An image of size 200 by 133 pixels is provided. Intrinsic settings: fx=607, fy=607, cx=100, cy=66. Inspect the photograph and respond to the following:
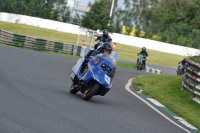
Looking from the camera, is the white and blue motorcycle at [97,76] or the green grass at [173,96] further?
the green grass at [173,96]

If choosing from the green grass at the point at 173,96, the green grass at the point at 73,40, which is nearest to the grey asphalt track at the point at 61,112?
the green grass at the point at 173,96

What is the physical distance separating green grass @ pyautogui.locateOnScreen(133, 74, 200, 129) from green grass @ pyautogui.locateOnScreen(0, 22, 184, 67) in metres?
32.8

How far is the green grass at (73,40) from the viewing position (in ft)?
184

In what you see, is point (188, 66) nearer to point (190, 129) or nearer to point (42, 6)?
point (190, 129)

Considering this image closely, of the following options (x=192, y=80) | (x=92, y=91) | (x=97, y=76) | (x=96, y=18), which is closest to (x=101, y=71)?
(x=97, y=76)

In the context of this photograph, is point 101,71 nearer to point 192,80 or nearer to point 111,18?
point 192,80

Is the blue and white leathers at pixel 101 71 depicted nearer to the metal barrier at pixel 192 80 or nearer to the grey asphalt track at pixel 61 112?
the grey asphalt track at pixel 61 112

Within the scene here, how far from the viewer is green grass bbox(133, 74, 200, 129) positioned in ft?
45.9

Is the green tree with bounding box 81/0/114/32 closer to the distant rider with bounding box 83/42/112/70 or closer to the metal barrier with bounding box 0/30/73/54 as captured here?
the metal barrier with bounding box 0/30/73/54

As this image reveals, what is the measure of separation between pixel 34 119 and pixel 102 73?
4499mm

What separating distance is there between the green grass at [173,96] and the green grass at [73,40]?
32.8 m

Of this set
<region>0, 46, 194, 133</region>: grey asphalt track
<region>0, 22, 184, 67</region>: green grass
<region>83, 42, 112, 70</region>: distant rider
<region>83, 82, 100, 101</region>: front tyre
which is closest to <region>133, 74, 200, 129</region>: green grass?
<region>0, 46, 194, 133</region>: grey asphalt track

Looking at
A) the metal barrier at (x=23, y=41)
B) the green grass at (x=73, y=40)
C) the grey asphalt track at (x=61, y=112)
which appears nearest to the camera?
the grey asphalt track at (x=61, y=112)

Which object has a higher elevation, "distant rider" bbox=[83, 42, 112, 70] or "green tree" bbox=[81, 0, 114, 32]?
"distant rider" bbox=[83, 42, 112, 70]
